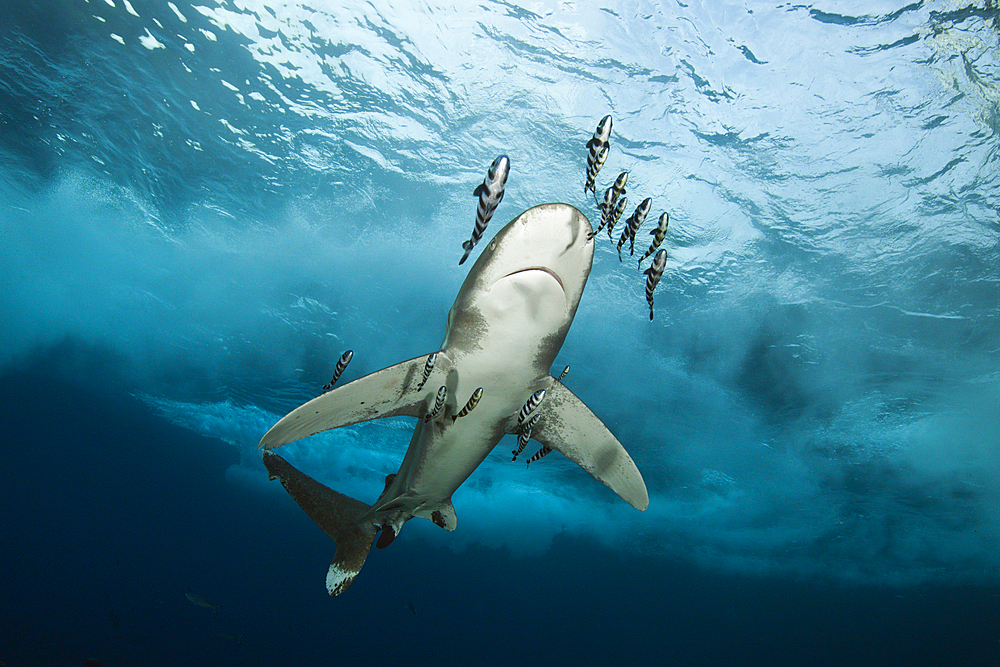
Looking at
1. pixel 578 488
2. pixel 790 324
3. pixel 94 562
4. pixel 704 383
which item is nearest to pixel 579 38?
pixel 790 324

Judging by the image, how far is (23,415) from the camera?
4528 cm

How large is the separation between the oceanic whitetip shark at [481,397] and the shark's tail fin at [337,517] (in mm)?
13

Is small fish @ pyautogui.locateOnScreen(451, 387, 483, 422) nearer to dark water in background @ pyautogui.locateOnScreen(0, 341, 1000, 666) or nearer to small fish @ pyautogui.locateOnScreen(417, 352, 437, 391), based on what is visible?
small fish @ pyautogui.locateOnScreen(417, 352, 437, 391)

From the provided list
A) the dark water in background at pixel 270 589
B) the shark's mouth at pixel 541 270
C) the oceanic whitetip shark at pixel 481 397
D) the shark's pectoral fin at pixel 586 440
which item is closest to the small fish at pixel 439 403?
the oceanic whitetip shark at pixel 481 397

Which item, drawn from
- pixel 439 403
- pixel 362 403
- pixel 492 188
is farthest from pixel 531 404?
pixel 492 188

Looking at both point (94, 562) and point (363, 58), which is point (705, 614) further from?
point (94, 562)

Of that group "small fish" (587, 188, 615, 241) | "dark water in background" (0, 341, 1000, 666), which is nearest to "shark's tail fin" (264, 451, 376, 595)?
"small fish" (587, 188, 615, 241)

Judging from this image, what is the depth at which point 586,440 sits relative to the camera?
4.27 meters

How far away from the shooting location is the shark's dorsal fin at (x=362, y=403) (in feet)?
10.0

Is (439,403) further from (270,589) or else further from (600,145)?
(270,589)

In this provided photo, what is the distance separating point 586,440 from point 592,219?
29.4ft

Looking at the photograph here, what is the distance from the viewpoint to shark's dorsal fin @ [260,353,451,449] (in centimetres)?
305

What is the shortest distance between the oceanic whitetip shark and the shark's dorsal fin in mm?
11

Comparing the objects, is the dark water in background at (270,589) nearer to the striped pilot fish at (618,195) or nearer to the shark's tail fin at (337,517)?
the shark's tail fin at (337,517)
